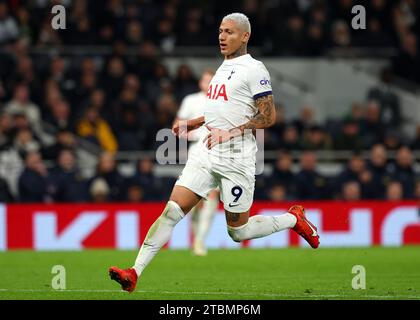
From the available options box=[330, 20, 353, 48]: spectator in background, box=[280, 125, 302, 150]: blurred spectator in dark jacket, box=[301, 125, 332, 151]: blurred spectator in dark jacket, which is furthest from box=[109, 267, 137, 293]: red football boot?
box=[330, 20, 353, 48]: spectator in background

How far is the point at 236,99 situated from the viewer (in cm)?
1048

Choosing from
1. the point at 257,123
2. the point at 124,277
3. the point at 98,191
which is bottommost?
the point at 98,191

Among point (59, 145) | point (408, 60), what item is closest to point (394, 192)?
point (408, 60)

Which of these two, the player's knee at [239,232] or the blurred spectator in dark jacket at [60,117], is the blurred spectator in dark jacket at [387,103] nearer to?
the blurred spectator in dark jacket at [60,117]

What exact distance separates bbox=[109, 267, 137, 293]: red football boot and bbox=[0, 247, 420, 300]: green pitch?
0.67 ft

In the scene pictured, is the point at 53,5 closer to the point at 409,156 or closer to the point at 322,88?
the point at 322,88

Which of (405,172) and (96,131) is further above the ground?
(96,131)

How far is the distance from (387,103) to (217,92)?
42.7 feet

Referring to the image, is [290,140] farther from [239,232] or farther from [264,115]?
[264,115]

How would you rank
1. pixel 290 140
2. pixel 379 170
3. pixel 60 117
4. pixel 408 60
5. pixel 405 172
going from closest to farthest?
pixel 405 172
pixel 379 170
pixel 60 117
pixel 290 140
pixel 408 60

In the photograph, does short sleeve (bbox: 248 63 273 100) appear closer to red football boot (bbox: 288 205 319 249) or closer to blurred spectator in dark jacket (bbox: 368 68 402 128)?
red football boot (bbox: 288 205 319 249)

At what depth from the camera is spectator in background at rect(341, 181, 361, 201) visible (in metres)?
19.5

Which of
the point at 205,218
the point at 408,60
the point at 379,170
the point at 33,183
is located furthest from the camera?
the point at 408,60
